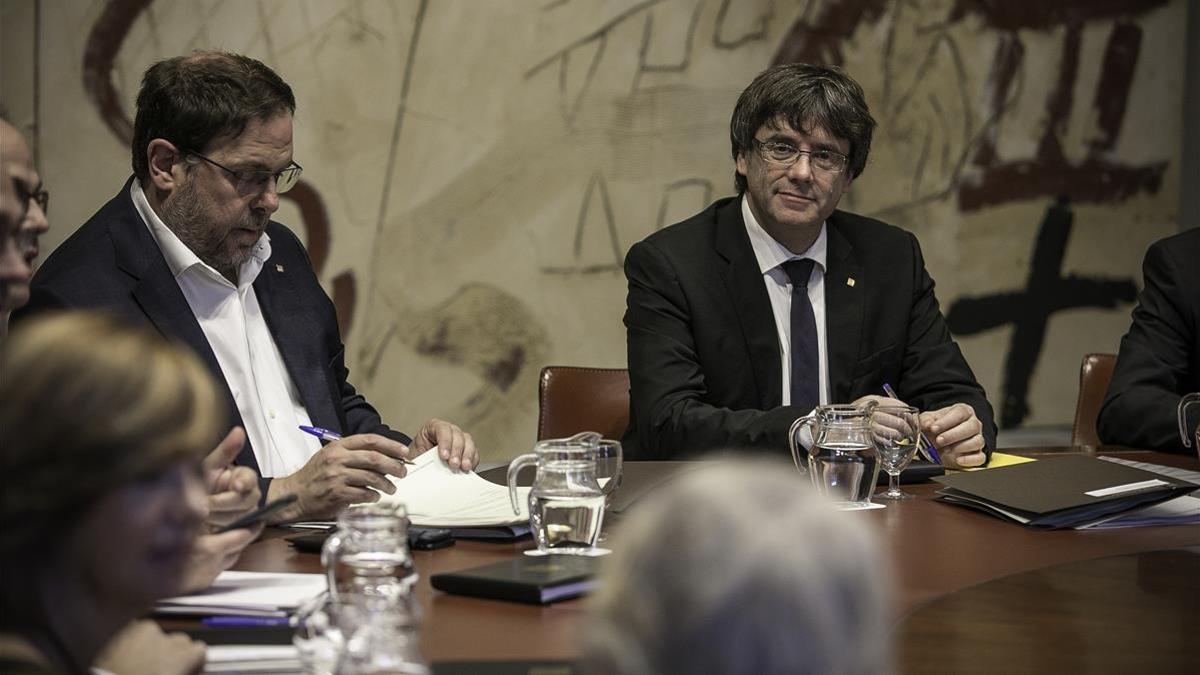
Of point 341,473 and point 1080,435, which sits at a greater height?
point 341,473

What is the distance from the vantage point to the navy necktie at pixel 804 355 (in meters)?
3.38

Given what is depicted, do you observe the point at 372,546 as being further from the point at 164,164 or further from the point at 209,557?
the point at 164,164

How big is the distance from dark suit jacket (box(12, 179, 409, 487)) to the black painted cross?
292 centimetres

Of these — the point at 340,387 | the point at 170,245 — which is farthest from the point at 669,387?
the point at 170,245

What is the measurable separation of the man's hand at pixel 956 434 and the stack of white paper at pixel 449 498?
0.92 m

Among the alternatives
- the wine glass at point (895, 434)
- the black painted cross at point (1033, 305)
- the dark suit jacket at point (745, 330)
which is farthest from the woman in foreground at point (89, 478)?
the black painted cross at point (1033, 305)

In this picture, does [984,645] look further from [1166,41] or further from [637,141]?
[1166,41]

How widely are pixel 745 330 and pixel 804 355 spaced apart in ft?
Result: 0.53

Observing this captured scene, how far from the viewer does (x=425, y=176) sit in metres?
4.29

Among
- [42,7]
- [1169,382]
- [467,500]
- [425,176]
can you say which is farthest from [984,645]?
[42,7]

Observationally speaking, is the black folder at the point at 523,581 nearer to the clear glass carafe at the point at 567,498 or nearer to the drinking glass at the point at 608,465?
the clear glass carafe at the point at 567,498

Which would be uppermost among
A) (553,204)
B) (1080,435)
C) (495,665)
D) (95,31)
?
(95,31)

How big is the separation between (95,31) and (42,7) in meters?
0.15

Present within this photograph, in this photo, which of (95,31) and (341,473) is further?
(95,31)
